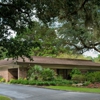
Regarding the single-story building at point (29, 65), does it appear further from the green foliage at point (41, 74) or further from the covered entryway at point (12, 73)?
the green foliage at point (41, 74)

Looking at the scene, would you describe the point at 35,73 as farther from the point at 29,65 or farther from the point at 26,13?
the point at 26,13

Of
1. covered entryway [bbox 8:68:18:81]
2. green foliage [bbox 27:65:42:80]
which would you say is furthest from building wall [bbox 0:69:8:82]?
green foliage [bbox 27:65:42:80]

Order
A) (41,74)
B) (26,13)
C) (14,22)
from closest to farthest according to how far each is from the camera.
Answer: (26,13)
(14,22)
(41,74)

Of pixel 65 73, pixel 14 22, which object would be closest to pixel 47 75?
pixel 65 73

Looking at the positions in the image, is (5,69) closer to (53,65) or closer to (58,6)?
(53,65)

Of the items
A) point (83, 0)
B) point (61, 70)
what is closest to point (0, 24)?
point (83, 0)

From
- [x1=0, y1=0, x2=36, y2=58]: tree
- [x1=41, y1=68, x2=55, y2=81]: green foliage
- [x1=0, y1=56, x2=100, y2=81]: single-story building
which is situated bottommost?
[x1=41, y1=68, x2=55, y2=81]: green foliage

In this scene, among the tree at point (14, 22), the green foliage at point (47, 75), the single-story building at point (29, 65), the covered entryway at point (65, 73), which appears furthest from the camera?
the covered entryway at point (65, 73)

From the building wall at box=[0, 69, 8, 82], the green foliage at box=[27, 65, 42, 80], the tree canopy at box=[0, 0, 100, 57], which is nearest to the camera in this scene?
the tree canopy at box=[0, 0, 100, 57]

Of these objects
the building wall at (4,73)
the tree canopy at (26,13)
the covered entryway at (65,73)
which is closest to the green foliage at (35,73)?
the building wall at (4,73)

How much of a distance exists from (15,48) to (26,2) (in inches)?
83.7

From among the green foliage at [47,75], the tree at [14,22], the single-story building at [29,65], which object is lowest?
the green foliage at [47,75]

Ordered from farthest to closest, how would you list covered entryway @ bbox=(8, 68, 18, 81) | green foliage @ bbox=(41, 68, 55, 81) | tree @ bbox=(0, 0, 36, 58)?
1. covered entryway @ bbox=(8, 68, 18, 81)
2. green foliage @ bbox=(41, 68, 55, 81)
3. tree @ bbox=(0, 0, 36, 58)

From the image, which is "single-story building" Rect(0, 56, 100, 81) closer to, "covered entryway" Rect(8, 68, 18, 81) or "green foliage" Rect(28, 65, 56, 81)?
"covered entryway" Rect(8, 68, 18, 81)
